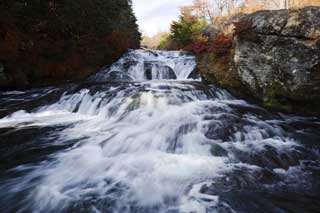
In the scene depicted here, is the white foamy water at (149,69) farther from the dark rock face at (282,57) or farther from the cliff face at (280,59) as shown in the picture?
the dark rock face at (282,57)

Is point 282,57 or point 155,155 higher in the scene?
point 282,57

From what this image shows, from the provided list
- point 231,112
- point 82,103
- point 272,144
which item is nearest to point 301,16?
point 231,112

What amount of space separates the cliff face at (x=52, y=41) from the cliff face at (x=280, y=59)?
7444mm

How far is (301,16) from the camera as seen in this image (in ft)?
18.8

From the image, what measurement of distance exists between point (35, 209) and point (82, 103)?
470 cm

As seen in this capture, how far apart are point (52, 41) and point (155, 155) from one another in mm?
8505

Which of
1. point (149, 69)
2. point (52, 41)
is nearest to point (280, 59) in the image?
point (149, 69)

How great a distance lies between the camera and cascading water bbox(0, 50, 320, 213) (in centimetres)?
263

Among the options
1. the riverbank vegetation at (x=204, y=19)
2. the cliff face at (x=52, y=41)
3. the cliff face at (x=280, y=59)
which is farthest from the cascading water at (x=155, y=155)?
the riverbank vegetation at (x=204, y=19)

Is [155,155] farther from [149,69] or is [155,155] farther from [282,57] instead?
[149,69]

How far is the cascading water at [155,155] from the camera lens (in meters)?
2.63

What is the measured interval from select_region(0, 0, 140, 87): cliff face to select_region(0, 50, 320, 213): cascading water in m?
2.35

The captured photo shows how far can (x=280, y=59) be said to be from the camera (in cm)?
599

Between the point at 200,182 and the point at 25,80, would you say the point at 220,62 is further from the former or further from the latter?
the point at 25,80
